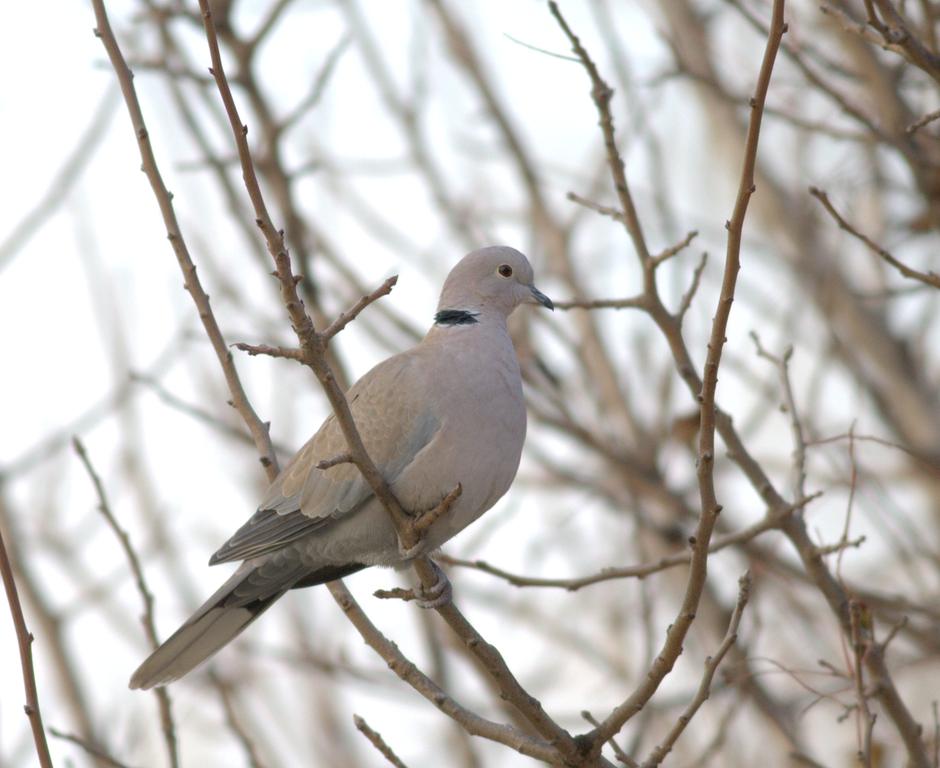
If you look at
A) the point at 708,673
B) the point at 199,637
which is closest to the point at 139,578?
the point at 199,637

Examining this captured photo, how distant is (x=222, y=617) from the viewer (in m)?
3.68

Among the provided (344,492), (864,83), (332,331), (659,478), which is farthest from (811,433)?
(332,331)

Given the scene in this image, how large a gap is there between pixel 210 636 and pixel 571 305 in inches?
58.3

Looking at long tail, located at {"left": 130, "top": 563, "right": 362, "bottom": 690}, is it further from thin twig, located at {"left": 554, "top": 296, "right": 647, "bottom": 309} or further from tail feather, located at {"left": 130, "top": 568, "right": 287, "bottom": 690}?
thin twig, located at {"left": 554, "top": 296, "right": 647, "bottom": 309}

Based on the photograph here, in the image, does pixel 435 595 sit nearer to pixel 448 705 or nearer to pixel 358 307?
pixel 448 705

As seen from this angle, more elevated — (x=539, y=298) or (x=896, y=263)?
(x=539, y=298)

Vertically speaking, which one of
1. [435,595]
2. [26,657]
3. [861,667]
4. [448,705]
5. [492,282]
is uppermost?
[492,282]

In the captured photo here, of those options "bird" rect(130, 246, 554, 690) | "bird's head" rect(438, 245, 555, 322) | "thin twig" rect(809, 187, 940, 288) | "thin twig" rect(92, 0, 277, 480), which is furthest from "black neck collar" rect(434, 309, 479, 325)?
"thin twig" rect(809, 187, 940, 288)

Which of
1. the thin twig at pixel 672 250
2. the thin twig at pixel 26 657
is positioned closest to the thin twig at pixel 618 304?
the thin twig at pixel 672 250

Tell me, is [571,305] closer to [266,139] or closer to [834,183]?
[834,183]

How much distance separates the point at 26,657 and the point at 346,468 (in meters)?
1.26

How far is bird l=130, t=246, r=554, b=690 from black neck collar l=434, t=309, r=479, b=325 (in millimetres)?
252

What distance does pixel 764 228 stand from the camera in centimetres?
→ 677

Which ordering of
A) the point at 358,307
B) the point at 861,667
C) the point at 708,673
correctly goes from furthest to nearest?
the point at 861,667, the point at 708,673, the point at 358,307
